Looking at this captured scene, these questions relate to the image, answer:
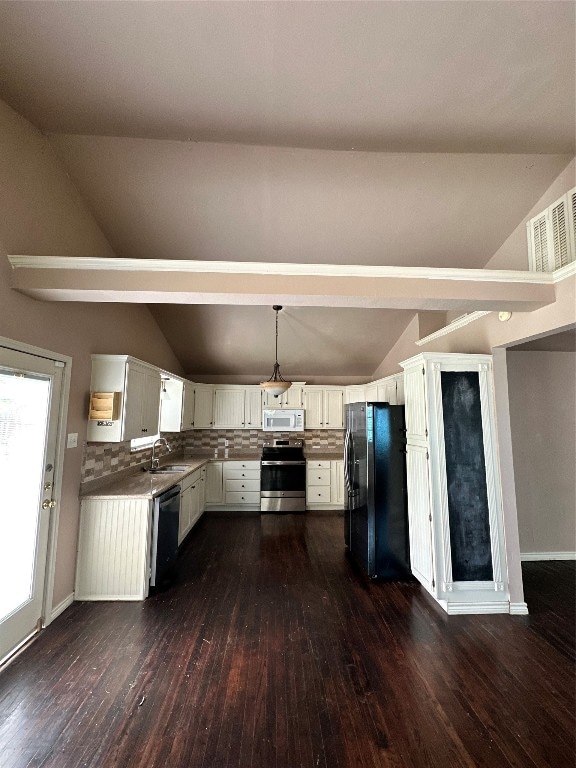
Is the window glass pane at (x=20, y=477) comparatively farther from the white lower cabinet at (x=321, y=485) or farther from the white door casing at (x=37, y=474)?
the white lower cabinet at (x=321, y=485)

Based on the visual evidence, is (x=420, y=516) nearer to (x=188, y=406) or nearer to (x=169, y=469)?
(x=169, y=469)

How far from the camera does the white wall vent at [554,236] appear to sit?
2.30m

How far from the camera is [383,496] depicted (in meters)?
3.30

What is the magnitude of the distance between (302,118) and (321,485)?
16.1ft

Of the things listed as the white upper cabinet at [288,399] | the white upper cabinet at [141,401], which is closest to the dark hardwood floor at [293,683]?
the white upper cabinet at [141,401]

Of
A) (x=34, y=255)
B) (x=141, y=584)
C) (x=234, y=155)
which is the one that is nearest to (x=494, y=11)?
(x=234, y=155)

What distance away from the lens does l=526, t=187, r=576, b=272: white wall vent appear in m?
2.30

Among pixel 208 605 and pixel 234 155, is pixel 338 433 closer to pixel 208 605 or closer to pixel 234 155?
pixel 208 605

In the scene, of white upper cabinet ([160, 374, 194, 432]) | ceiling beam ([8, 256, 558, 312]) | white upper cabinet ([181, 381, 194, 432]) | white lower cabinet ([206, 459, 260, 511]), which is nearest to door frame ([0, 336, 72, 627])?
ceiling beam ([8, 256, 558, 312])

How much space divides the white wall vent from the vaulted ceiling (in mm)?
327

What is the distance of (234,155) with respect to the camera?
2.40 meters

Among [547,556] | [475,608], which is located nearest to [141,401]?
[475,608]

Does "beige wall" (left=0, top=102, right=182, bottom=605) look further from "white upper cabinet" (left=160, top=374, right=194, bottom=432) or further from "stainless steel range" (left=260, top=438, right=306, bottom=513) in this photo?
"stainless steel range" (left=260, top=438, right=306, bottom=513)

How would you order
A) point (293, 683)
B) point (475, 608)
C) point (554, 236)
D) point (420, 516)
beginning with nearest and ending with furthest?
point (293, 683) → point (554, 236) → point (475, 608) → point (420, 516)
